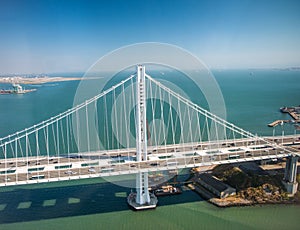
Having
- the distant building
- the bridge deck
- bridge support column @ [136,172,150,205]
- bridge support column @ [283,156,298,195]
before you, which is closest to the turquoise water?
bridge support column @ [136,172,150,205]

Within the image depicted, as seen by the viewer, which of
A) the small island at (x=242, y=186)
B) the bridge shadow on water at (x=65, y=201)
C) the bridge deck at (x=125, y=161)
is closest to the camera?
the bridge deck at (x=125, y=161)

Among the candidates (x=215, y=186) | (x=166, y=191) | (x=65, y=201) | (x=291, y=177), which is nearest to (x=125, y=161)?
(x=166, y=191)

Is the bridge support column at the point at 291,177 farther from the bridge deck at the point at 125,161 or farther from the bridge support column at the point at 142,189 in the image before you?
the bridge support column at the point at 142,189

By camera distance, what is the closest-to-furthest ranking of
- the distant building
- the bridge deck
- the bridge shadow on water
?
the bridge deck, the bridge shadow on water, the distant building

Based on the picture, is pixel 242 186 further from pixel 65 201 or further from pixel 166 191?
pixel 65 201

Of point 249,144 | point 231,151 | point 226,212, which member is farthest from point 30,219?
point 249,144

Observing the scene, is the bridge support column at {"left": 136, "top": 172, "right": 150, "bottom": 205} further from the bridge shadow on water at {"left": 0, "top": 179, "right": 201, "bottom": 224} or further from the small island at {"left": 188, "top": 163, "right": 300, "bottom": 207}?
the small island at {"left": 188, "top": 163, "right": 300, "bottom": 207}

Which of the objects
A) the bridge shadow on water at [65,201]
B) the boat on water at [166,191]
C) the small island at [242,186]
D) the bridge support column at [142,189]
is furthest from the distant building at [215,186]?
the bridge support column at [142,189]
